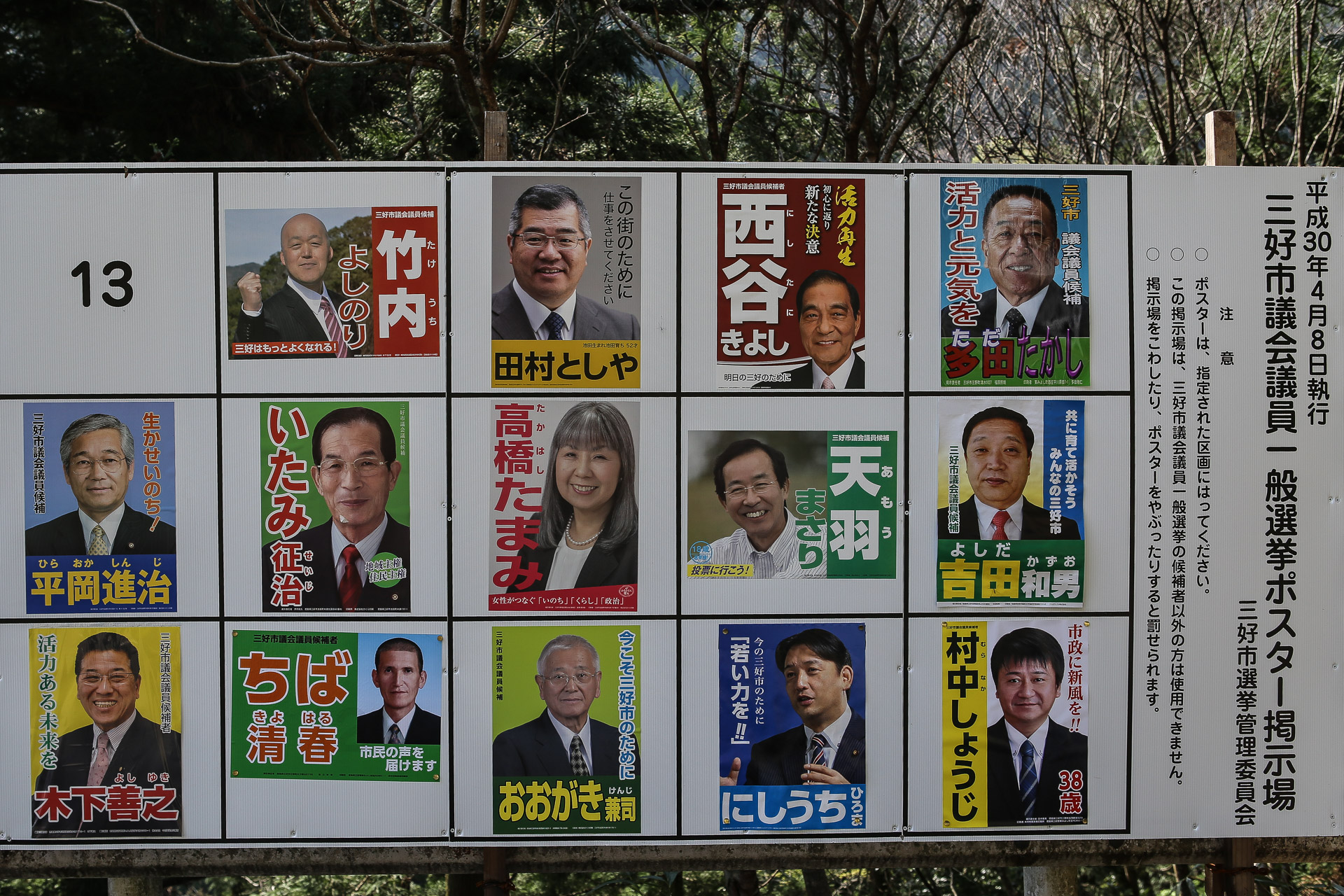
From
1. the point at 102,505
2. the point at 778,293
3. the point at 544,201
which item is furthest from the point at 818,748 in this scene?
the point at 102,505

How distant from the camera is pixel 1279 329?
11.2ft

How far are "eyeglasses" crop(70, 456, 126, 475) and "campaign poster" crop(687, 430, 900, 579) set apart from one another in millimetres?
2144

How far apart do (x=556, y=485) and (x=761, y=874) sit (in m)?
6.28

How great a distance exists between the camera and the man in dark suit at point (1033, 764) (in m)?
3.42

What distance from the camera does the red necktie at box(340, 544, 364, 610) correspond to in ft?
11.0

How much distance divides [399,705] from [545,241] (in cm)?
183

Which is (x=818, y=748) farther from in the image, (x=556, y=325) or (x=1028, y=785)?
(x=556, y=325)

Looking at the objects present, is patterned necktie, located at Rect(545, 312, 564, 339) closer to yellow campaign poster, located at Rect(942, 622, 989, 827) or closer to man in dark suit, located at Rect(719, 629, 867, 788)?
man in dark suit, located at Rect(719, 629, 867, 788)

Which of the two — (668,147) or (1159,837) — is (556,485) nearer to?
(1159,837)

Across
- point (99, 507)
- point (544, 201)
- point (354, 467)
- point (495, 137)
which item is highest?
point (495, 137)

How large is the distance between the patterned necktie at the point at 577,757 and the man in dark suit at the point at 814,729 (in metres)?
0.53

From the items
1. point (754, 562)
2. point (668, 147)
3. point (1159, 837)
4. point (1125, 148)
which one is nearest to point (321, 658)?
point (754, 562)

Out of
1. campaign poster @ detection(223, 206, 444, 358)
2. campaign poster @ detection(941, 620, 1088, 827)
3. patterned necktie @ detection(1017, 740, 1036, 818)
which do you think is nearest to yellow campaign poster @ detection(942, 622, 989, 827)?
campaign poster @ detection(941, 620, 1088, 827)

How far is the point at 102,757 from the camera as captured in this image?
3.39 meters
